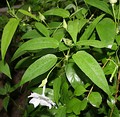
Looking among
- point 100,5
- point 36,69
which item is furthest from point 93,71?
point 100,5

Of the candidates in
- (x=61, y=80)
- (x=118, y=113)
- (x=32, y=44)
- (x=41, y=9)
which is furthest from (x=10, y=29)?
(x=41, y=9)

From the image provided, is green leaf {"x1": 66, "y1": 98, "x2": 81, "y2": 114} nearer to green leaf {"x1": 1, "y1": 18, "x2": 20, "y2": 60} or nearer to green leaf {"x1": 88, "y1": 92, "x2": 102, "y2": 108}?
green leaf {"x1": 88, "y1": 92, "x2": 102, "y2": 108}

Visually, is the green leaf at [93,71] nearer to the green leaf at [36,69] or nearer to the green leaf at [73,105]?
the green leaf at [36,69]

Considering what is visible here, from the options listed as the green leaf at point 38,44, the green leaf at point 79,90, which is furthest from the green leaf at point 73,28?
the green leaf at point 79,90

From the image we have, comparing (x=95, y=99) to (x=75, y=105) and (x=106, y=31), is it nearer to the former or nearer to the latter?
(x=75, y=105)

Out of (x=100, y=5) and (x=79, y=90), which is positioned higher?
(x=100, y=5)

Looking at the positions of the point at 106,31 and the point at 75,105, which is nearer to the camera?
the point at 106,31
